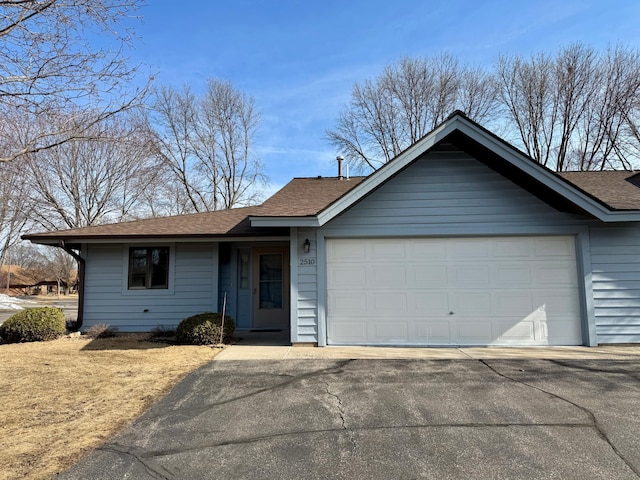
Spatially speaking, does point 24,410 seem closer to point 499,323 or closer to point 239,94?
point 499,323

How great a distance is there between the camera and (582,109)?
22219mm

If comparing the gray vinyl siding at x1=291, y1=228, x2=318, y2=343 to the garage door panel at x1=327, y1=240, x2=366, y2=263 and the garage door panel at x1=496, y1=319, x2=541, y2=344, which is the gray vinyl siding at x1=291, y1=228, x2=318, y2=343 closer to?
the garage door panel at x1=327, y1=240, x2=366, y2=263

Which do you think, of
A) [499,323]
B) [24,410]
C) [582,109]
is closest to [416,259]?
[499,323]

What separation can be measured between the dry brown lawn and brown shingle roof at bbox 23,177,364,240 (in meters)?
2.81

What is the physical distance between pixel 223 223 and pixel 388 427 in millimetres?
8124

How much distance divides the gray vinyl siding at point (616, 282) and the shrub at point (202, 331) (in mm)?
7856

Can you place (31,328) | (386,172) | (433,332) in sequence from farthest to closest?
(31,328) → (433,332) → (386,172)

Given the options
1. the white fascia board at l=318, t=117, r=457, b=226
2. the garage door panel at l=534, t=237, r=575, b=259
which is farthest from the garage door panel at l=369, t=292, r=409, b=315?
the garage door panel at l=534, t=237, r=575, b=259

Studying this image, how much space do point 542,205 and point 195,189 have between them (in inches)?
1003

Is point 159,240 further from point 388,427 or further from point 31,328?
point 388,427

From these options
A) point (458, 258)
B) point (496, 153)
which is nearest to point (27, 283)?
point (458, 258)

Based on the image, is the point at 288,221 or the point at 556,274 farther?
the point at 556,274

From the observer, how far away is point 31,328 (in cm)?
913

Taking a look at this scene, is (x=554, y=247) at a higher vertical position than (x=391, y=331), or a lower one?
higher
